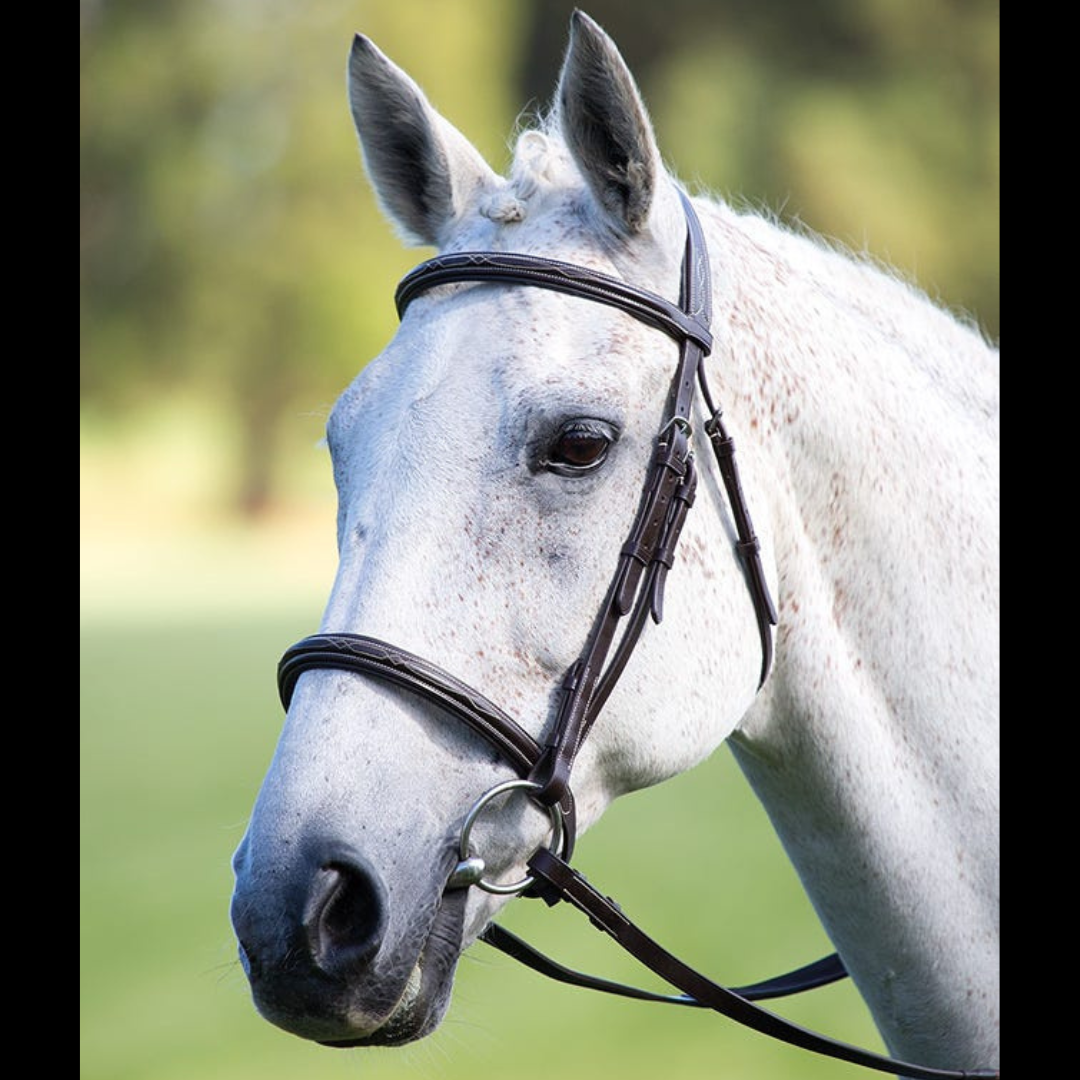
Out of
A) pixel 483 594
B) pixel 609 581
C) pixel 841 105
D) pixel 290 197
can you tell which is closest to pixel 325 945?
pixel 483 594

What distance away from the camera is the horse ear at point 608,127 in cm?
206

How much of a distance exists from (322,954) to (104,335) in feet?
103

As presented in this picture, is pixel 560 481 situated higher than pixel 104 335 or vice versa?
pixel 104 335

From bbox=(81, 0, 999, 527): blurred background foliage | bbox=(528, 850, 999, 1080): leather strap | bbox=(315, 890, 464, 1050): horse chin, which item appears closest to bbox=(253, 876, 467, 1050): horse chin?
bbox=(315, 890, 464, 1050): horse chin

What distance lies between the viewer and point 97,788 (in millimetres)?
11648

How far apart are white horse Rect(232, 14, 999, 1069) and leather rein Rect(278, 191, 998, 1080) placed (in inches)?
1.0

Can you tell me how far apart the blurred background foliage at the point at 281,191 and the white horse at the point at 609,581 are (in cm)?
2639

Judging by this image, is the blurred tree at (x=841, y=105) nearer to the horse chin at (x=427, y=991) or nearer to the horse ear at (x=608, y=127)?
the horse ear at (x=608, y=127)

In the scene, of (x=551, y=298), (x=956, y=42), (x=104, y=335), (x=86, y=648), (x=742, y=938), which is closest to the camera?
(x=551, y=298)

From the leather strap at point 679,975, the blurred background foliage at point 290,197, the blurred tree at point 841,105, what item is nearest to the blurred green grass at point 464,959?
the leather strap at point 679,975

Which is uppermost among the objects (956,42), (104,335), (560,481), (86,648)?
(956,42)

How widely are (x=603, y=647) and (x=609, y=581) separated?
0.11 meters

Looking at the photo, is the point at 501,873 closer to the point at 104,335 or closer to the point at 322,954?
the point at 322,954
